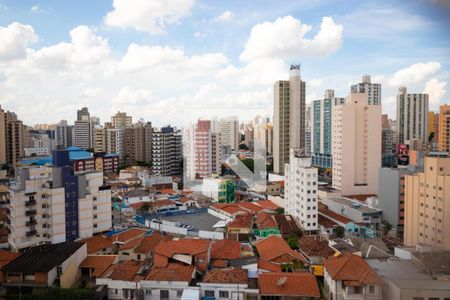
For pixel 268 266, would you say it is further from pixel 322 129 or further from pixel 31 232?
pixel 322 129

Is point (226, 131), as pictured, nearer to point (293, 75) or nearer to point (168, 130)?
point (168, 130)

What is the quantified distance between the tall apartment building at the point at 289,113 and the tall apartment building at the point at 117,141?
848 centimetres

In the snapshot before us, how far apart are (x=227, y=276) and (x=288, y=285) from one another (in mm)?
646

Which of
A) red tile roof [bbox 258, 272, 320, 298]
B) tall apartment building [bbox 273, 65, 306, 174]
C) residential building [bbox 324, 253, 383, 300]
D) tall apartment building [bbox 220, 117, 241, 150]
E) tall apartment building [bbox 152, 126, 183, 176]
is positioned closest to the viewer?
residential building [bbox 324, 253, 383, 300]

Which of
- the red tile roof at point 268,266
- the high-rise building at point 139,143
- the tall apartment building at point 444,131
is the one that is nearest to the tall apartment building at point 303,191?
the red tile roof at point 268,266

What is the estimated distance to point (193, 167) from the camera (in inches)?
500

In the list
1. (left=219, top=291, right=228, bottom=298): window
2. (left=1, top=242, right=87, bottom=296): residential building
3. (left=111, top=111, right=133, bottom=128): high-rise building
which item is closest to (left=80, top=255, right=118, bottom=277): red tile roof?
(left=1, top=242, right=87, bottom=296): residential building

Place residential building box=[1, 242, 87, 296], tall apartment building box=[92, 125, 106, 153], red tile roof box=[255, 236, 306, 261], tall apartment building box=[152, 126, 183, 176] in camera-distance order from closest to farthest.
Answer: residential building box=[1, 242, 87, 296] < red tile roof box=[255, 236, 306, 261] < tall apartment building box=[152, 126, 183, 176] < tall apartment building box=[92, 125, 106, 153]

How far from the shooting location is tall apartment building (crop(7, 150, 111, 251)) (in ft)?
18.5

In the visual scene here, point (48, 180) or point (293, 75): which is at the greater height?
point (293, 75)

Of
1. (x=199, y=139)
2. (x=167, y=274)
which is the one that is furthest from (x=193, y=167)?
(x=167, y=274)

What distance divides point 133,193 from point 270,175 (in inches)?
188

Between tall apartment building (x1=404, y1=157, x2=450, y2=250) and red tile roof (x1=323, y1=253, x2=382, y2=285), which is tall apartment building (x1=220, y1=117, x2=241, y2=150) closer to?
tall apartment building (x1=404, y1=157, x2=450, y2=250)

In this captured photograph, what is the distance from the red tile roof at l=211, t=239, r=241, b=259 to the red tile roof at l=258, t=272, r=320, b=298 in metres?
0.80
